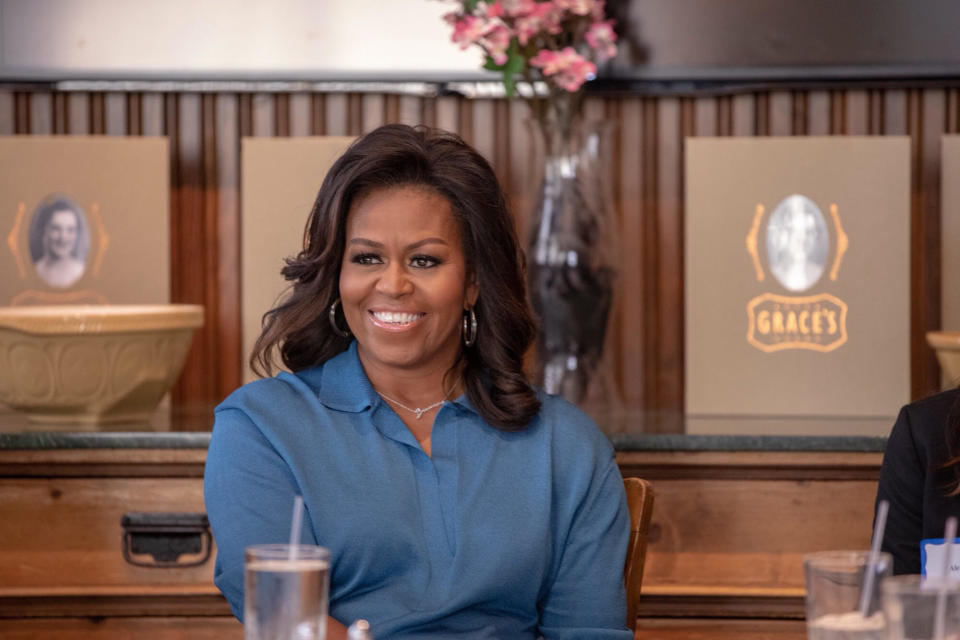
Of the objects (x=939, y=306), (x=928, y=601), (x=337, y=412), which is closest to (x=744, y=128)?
(x=939, y=306)

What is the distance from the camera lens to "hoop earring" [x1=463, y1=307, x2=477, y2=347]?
1.77m

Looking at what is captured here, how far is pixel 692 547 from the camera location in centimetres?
209

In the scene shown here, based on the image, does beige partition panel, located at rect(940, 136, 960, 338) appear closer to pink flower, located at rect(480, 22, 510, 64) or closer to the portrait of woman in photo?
pink flower, located at rect(480, 22, 510, 64)

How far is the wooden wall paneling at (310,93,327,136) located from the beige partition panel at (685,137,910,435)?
0.73 meters

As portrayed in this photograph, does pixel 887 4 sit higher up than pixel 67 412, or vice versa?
pixel 887 4

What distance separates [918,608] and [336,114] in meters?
1.86

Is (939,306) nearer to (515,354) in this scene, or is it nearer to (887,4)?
(887,4)

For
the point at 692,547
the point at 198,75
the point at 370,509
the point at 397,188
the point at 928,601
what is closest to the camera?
the point at 928,601

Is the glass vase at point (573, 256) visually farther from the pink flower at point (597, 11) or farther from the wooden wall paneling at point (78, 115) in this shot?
the wooden wall paneling at point (78, 115)

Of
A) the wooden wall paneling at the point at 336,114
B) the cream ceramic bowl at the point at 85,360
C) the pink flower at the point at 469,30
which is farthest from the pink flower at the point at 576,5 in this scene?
the cream ceramic bowl at the point at 85,360

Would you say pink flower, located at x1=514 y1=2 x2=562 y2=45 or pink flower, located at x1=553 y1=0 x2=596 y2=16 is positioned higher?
pink flower, located at x1=553 y1=0 x2=596 y2=16

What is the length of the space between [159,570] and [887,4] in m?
1.66

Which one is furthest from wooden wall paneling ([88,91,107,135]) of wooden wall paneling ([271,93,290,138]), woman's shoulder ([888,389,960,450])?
woman's shoulder ([888,389,960,450])

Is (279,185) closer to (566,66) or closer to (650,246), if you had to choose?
(566,66)
